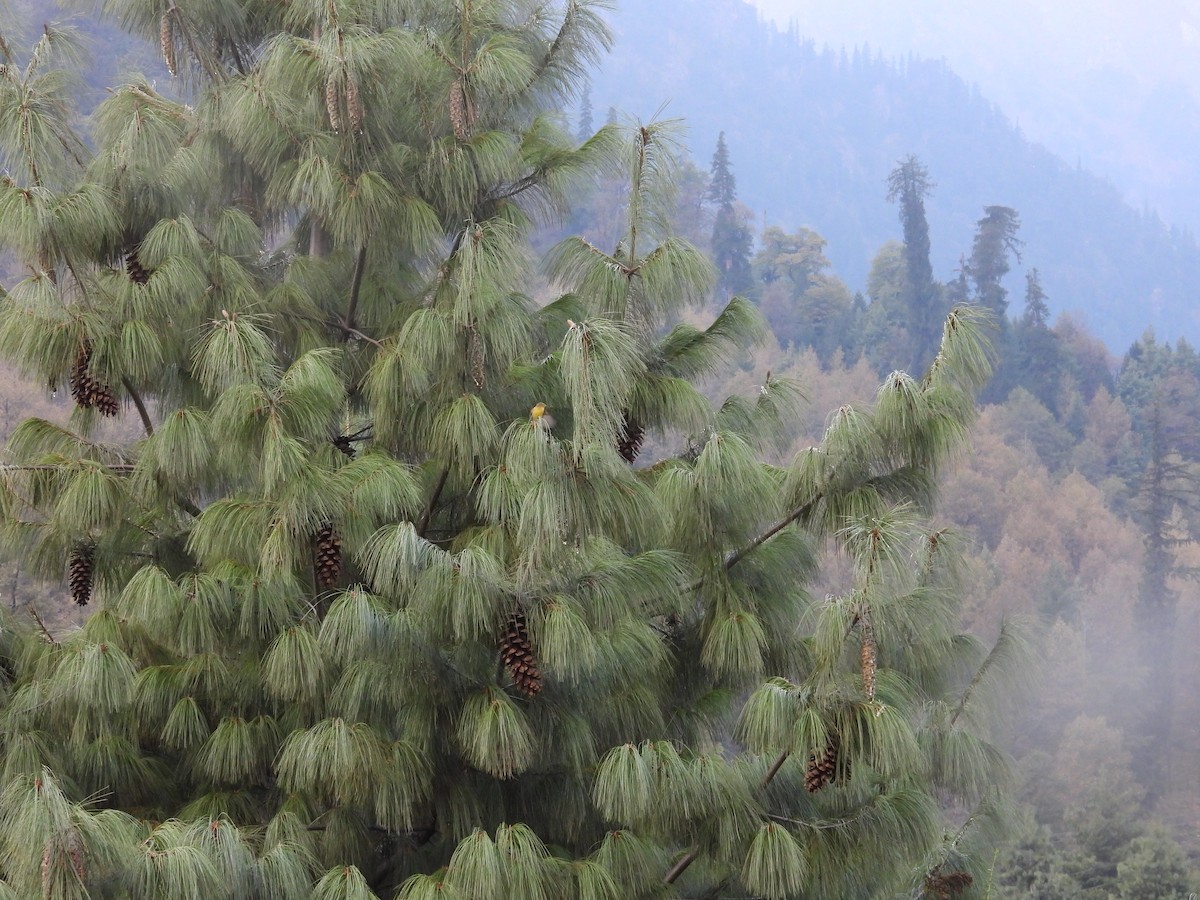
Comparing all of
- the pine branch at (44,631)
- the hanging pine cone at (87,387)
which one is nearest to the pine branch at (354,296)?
the hanging pine cone at (87,387)

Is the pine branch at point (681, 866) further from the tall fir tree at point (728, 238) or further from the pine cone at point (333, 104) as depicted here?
the tall fir tree at point (728, 238)

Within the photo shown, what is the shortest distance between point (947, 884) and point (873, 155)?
12890 centimetres

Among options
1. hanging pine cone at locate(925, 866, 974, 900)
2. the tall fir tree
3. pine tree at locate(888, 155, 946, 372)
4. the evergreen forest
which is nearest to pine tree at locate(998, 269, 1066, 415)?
pine tree at locate(888, 155, 946, 372)

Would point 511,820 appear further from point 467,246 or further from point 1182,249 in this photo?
point 1182,249

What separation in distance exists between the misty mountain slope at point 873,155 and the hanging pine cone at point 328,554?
336 feet

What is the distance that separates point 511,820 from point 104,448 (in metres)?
1.82

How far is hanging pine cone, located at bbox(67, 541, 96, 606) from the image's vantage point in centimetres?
416

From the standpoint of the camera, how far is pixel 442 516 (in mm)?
4242

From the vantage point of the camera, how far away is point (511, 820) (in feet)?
13.2

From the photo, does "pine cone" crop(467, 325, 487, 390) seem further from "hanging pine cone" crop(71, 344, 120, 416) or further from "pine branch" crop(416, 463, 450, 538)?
"hanging pine cone" crop(71, 344, 120, 416)

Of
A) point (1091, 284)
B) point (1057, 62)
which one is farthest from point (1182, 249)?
point (1057, 62)

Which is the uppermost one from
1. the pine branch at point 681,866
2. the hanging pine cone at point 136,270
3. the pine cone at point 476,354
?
the pine cone at point 476,354

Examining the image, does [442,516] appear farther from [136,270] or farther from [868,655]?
[868,655]

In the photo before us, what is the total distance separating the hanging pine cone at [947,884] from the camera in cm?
395
